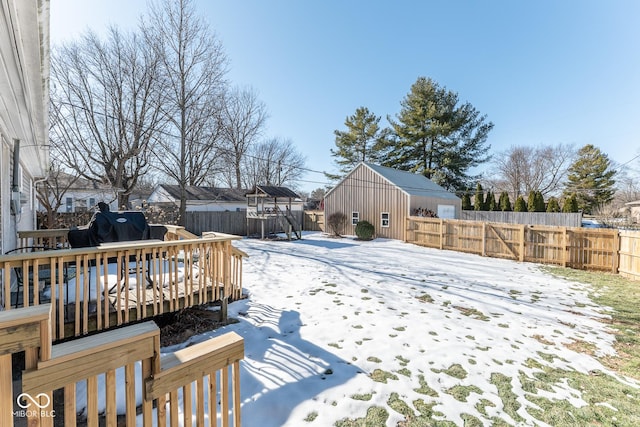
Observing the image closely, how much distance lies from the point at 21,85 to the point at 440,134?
27.6 m

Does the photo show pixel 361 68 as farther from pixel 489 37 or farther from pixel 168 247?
pixel 168 247

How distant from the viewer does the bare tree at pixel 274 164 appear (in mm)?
31219

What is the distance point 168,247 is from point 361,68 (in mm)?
15603

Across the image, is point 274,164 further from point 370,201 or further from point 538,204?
point 538,204

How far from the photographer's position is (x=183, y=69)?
1470cm

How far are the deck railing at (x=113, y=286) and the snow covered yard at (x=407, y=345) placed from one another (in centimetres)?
73

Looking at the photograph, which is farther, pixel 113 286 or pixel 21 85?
pixel 113 286

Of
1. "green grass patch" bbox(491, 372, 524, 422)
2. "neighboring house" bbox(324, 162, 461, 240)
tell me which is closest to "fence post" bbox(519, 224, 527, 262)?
"neighboring house" bbox(324, 162, 461, 240)

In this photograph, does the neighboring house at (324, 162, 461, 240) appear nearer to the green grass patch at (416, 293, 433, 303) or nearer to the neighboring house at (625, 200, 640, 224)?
the green grass patch at (416, 293, 433, 303)

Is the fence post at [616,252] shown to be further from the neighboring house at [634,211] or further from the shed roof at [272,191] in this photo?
the neighboring house at [634,211]

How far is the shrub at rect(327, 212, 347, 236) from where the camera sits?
18094 mm

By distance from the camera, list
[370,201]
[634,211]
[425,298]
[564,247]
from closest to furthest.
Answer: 1. [425,298]
2. [564,247]
3. [370,201]
4. [634,211]

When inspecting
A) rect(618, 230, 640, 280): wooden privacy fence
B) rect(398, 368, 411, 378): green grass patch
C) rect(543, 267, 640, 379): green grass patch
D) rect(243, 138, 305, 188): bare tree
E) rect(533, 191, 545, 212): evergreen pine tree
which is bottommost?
rect(543, 267, 640, 379): green grass patch

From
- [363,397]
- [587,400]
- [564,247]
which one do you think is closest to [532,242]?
[564,247]
